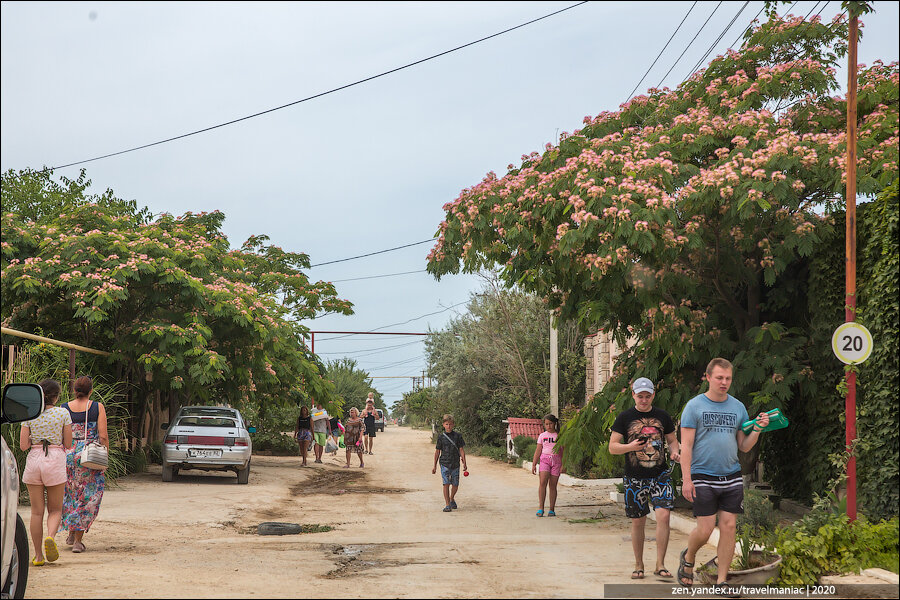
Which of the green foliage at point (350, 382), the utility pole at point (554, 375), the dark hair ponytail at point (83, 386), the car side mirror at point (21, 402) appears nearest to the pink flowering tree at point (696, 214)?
the dark hair ponytail at point (83, 386)

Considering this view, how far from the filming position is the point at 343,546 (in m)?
10.7

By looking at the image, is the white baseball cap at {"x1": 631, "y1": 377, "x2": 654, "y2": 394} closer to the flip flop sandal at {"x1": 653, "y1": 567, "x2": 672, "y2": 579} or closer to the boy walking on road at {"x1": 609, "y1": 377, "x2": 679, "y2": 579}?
the boy walking on road at {"x1": 609, "y1": 377, "x2": 679, "y2": 579}

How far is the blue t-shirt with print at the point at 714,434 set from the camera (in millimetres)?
7449

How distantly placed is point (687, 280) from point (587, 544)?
3.54 meters

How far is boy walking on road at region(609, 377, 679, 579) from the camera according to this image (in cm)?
837

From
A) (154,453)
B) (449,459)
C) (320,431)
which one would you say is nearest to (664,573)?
(449,459)

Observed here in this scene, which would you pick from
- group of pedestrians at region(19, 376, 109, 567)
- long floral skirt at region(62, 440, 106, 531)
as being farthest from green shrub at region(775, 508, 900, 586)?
long floral skirt at region(62, 440, 106, 531)

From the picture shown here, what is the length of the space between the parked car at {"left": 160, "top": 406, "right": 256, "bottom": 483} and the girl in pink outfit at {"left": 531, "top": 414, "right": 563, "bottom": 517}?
7626mm

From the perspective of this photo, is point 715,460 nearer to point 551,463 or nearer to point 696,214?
point 696,214

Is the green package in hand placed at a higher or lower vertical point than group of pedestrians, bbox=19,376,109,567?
higher

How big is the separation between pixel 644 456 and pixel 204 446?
1328cm

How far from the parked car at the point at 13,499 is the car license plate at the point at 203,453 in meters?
13.0

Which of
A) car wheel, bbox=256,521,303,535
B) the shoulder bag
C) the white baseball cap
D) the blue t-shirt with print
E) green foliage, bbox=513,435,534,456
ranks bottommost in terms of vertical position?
car wheel, bbox=256,521,303,535

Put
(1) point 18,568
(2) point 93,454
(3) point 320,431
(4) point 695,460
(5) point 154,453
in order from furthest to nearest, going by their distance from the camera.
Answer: (3) point 320,431
(5) point 154,453
(2) point 93,454
(4) point 695,460
(1) point 18,568
